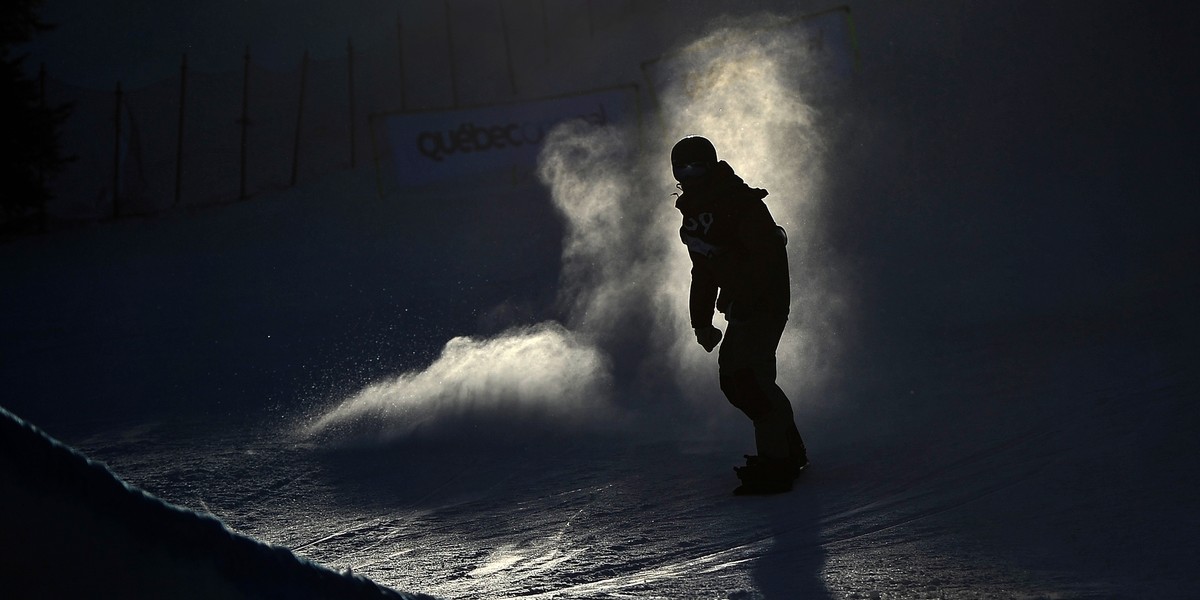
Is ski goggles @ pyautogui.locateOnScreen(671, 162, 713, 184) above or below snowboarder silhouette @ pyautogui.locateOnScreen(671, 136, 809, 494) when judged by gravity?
above

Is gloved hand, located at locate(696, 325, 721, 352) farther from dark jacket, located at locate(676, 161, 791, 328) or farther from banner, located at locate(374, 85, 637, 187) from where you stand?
banner, located at locate(374, 85, 637, 187)

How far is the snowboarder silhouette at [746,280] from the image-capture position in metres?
4.65

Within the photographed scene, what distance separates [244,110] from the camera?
20.7m

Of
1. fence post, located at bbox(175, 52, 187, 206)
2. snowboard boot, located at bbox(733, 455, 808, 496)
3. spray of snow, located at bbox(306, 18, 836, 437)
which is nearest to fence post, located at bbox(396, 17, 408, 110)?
fence post, located at bbox(175, 52, 187, 206)

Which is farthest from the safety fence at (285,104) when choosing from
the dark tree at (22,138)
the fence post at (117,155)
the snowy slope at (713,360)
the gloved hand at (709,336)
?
the gloved hand at (709,336)

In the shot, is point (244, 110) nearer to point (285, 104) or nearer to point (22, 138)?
point (285, 104)

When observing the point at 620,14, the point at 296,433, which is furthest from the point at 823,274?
the point at 620,14

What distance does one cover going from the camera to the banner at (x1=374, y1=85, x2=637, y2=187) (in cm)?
1798

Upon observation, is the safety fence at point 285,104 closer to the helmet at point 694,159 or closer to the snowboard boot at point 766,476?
the helmet at point 694,159

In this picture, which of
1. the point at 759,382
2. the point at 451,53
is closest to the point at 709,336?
the point at 759,382

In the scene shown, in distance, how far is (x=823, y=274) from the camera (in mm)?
10039

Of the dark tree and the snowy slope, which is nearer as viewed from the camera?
the snowy slope

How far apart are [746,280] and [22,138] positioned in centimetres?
1801

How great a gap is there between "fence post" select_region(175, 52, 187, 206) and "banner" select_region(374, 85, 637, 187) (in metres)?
4.60
